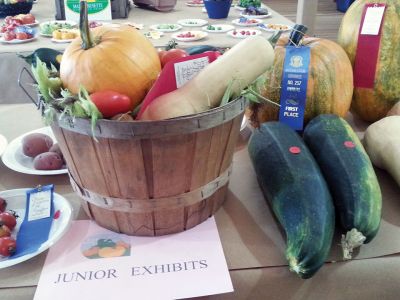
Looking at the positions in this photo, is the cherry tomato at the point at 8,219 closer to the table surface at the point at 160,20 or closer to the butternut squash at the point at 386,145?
the butternut squash at the point at 386,145

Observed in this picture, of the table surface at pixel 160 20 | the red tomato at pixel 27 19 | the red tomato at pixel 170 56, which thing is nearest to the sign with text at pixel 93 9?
the table surface at pixel 160 20

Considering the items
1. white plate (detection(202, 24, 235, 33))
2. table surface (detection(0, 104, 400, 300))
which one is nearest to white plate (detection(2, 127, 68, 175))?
table surface (detection(0, 104, 400, 300))

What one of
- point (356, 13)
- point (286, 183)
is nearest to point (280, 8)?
point (356, 13)

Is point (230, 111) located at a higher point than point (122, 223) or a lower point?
higher

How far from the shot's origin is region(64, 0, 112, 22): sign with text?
2209mm

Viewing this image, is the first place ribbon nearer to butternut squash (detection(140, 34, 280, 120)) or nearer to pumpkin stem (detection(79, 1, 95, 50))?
butternut squash (detection(140, 34, 280, 120))

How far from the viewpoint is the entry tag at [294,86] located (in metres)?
0.79

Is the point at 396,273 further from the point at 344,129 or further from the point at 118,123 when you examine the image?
the point at 118,123

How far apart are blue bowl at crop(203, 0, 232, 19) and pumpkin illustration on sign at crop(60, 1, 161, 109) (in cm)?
184

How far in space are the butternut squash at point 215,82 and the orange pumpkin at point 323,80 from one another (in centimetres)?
24

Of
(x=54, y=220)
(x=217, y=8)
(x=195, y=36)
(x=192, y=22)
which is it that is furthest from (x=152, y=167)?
(x=217, y=8)

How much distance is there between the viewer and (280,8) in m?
5.31

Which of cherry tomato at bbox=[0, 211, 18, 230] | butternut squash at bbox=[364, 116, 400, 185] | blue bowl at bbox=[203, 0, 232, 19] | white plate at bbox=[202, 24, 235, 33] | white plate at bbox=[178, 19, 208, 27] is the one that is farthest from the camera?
blue bowl at bbox=[203, 0, 232, 19]

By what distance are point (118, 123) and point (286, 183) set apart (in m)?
0.27
